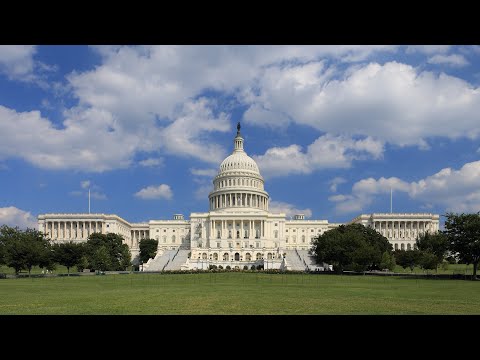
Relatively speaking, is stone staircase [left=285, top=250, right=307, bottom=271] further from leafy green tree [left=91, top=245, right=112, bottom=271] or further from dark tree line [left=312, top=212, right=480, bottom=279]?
leafy green tree [left=91, top=245, right=112, bottom=271]

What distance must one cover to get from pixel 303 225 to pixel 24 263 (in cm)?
11482

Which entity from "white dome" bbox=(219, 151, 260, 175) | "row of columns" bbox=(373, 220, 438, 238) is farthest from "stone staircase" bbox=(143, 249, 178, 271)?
"row of columns" bbox=(373, 220, 438, 238)

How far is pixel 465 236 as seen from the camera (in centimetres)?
6706

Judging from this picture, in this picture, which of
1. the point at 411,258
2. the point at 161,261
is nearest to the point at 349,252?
the point at 411,258

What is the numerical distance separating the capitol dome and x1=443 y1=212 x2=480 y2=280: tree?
349ft

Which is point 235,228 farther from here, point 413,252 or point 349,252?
point 349,252

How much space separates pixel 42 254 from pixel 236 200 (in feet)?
325

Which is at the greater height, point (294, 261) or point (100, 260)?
point (100, 260)

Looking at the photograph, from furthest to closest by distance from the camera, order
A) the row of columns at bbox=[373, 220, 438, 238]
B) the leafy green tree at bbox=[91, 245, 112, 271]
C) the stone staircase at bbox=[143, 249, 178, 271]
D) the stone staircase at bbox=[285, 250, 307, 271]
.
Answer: the row of columns at bbox=[373, 220, 438, 238] → the stone staircase at bbox=[143, 249, 178, 271] → the stone staircase at bbox=[285, 250, 307, 271] → the leafy green tree at bbox=[91, 245, 112, 271]

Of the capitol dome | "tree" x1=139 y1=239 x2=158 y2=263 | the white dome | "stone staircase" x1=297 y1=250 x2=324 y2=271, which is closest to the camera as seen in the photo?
"stone staircase" x1=297 y1=250 x2=324 y2=271

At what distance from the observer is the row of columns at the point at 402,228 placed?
174 m

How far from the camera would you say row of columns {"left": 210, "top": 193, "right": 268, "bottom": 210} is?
176000 millimetres
